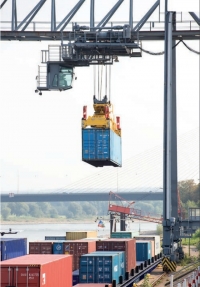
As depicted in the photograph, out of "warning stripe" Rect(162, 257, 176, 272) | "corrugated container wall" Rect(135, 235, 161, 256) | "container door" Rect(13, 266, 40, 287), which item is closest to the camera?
"container door" Rect(13, 266, 40, 287)

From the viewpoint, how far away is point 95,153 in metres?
43.3

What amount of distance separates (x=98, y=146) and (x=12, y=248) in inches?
353

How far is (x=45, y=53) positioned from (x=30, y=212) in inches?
5631

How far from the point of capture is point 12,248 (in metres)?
37.2

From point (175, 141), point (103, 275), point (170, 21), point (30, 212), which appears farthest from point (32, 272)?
point (30, 212)

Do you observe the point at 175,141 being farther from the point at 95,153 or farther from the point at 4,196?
the point at 4,196

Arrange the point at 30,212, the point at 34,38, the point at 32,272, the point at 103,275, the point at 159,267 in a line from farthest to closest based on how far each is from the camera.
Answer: the point at 30,212
the point at 159,267
the point at 34,38
the point at 103,275
the point at 32,272

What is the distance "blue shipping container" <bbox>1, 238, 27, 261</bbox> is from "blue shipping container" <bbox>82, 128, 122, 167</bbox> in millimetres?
6961

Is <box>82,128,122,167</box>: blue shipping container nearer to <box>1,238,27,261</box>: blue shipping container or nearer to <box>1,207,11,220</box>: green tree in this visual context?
<box>1,238,27,261</box>: blue shipping container

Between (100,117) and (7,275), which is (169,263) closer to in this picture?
(100,117)

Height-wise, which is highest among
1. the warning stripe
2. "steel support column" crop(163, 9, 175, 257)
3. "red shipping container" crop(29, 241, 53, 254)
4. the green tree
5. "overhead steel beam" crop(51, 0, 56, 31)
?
"overhead steel beam" crop(51, 0, 56, 31)

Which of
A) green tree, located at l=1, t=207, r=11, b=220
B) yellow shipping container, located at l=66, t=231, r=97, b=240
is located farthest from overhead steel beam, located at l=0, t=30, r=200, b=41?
green tree, located at l=1, t=207, r=11, b=220

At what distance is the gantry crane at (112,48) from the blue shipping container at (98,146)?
3146mm

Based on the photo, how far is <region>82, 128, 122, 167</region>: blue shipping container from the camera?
142 feet
